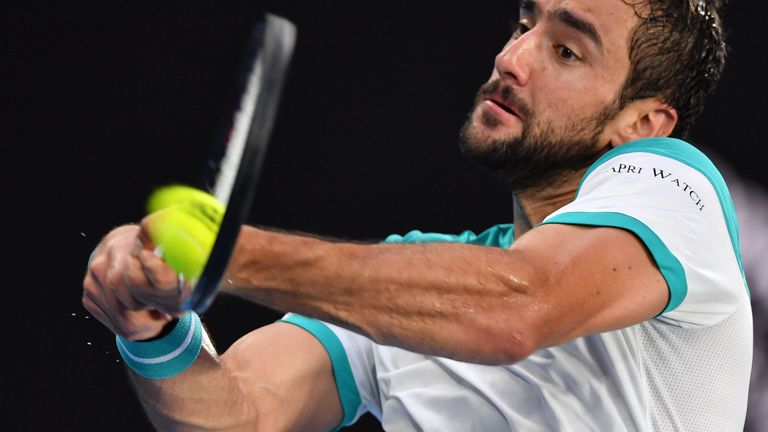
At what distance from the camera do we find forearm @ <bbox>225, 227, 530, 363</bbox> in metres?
1.23

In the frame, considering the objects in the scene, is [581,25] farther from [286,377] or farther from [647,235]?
[286,377]

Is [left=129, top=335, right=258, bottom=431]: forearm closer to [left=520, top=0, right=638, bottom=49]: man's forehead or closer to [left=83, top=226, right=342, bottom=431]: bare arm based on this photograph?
[left=83, top=226, right=342, bottom=431]: bare arm

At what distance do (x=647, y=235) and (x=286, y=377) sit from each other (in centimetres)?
79

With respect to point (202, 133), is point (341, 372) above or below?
below

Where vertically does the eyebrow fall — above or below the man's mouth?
above

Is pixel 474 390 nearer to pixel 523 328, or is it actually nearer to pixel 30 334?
pixel 523 328

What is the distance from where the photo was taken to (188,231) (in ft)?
4.10

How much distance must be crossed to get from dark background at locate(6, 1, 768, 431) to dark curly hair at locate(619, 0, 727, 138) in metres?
0.32

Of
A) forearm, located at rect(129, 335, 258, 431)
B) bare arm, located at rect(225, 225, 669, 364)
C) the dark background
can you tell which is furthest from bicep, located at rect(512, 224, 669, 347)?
the dark background

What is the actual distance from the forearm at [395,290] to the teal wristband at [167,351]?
46cm

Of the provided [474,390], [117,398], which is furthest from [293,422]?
[117,398]

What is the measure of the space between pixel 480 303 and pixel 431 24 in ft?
4.02

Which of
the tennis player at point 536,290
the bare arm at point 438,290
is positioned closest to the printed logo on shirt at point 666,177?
the tennis player at point 536,290

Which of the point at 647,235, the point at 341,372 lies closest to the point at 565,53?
the point at 647,235
